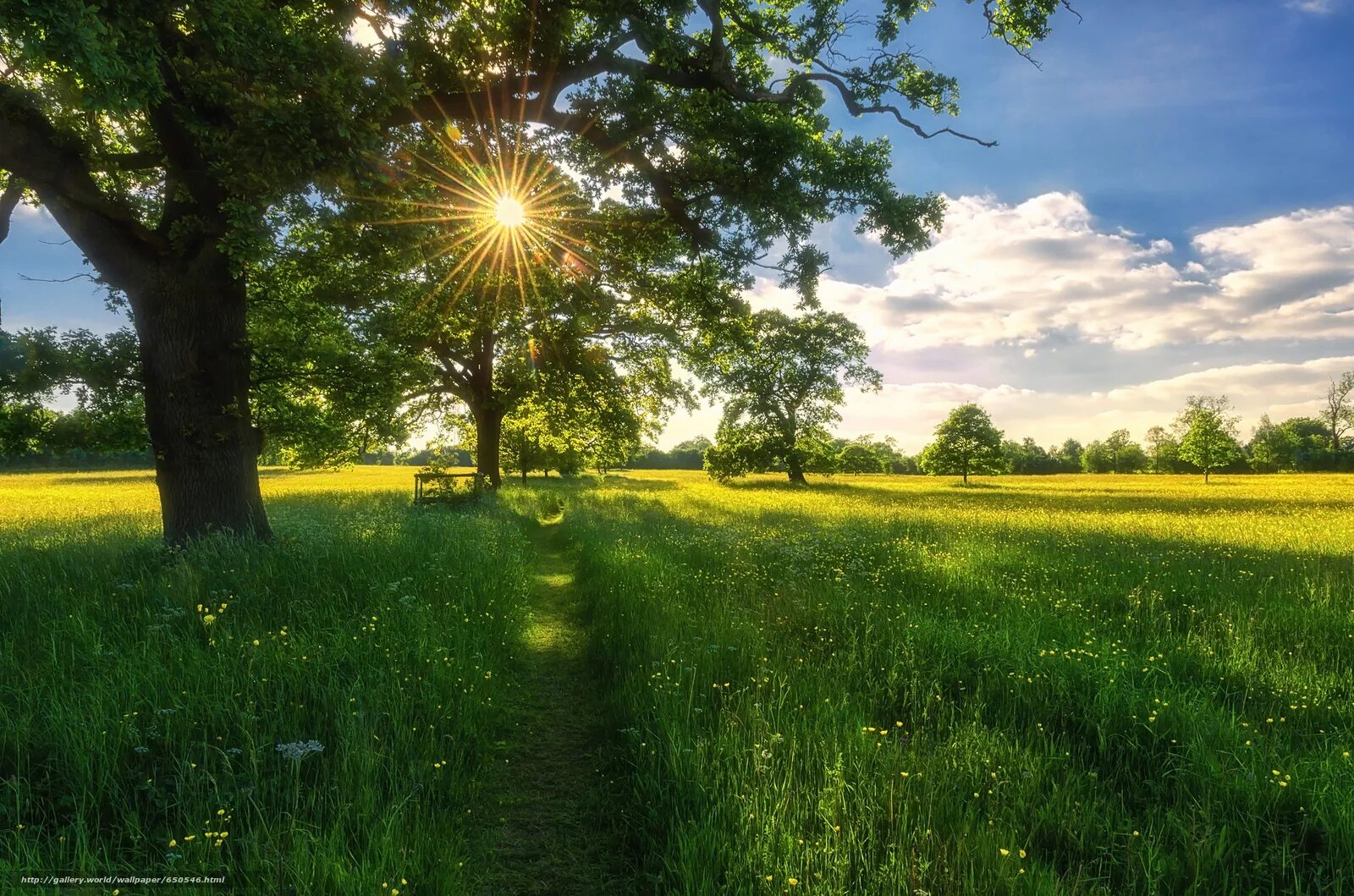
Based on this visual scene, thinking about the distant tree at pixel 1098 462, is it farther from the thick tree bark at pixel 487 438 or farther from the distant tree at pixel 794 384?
the thick tree bark at pixel 487 438

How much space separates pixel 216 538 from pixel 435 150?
7031mm

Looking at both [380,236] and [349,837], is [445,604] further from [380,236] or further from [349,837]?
[380,236]

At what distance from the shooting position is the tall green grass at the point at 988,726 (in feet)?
8.86

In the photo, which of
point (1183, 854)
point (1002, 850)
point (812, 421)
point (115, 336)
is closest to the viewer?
point (1002, 850)

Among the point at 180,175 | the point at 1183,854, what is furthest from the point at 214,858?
the point at 180,175

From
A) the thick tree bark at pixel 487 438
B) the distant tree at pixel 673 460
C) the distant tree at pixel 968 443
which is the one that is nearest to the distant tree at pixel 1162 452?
the distant tree at pixel 968 443

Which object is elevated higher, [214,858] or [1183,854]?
[214,858]

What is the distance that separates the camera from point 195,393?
27.3ft

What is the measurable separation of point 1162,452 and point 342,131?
141 m

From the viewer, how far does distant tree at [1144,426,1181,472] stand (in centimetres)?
10189

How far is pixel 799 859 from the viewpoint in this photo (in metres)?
2.66

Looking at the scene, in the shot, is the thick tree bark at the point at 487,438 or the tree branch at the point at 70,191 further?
the thick tree bark at the point at 487,438

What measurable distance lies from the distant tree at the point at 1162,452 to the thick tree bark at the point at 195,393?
420 ft

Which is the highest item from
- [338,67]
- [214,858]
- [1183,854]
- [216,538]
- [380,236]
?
[338,67]
